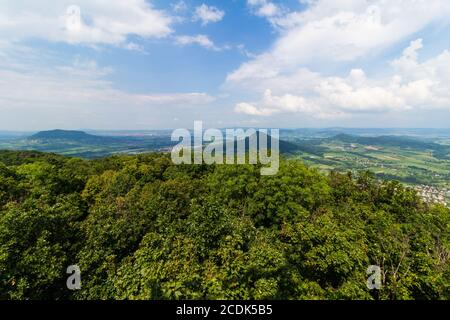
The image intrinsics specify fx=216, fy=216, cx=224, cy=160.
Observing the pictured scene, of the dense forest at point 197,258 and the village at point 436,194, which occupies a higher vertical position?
the dense forest at point 197,258

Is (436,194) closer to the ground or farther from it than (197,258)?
closer to the ground

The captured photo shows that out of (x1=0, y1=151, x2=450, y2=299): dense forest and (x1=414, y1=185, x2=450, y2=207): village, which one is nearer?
(x1=0, y1=151, x2=450, y2=299): dense forest

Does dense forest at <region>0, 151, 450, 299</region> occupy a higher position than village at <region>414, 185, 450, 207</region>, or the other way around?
dense forest at <region>0, 151, 450, 299</region>

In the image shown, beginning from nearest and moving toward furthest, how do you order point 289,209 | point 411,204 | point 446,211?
point 289,209, point 446,211, point 411,204

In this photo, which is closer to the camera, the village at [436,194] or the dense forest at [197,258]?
the dense forest at [197,258]

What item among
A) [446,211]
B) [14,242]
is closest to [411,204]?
[446,211]

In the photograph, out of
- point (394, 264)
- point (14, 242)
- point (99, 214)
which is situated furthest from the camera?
point (99, 214)

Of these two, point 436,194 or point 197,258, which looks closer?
point 197,258
